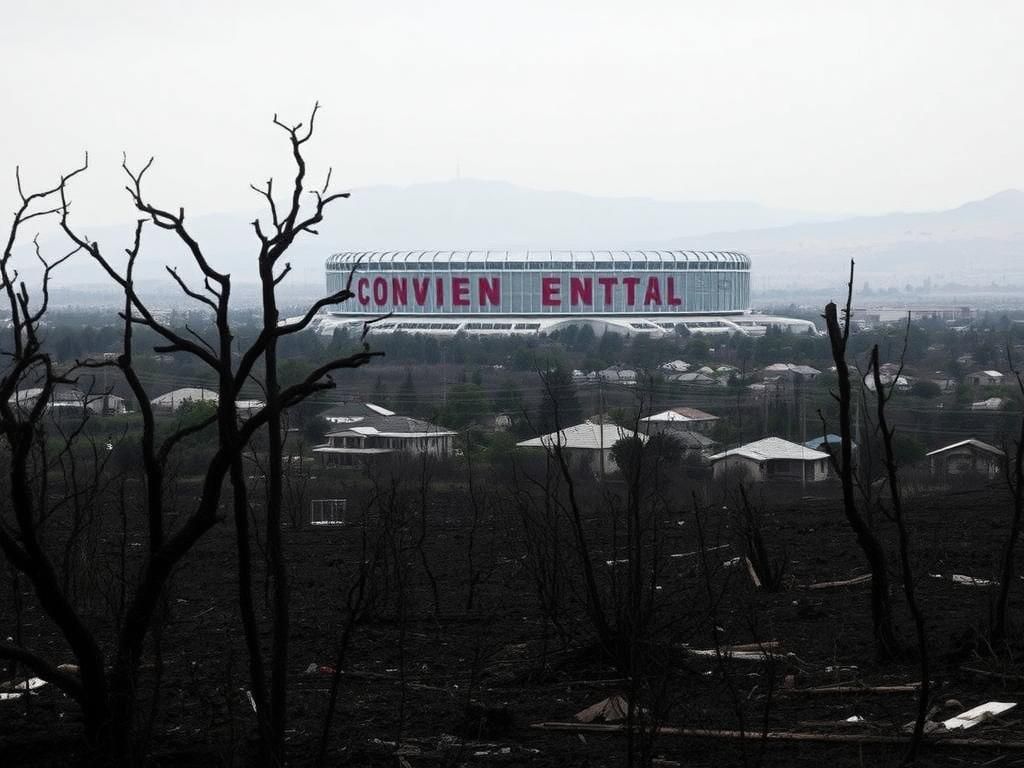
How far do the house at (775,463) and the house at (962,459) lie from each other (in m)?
2.37

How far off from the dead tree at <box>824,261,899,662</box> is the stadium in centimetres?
6672

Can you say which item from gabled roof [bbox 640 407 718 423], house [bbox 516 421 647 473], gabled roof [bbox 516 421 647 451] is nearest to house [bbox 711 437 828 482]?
house [bbox 516 421 647 473]

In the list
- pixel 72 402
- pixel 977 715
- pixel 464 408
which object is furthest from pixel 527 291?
pixel 977 715

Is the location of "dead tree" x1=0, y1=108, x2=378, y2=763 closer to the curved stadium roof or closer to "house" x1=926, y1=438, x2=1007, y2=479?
"house" x1=926, y1=438, x2=1007, y2=479

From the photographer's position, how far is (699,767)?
6.39m

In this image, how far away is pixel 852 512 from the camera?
304 inches

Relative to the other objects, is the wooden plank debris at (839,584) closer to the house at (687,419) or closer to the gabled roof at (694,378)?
the house at (687,419)

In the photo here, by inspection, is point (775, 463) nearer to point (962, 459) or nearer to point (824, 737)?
point (962, 459)

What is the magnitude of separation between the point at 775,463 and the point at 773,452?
706 millimetres

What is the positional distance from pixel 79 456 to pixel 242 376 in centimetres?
2519

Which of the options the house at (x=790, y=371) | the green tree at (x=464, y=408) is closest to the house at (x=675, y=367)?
the house at (x=790, y=371)

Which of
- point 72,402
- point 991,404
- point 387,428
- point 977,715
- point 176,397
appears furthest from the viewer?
point 176,397

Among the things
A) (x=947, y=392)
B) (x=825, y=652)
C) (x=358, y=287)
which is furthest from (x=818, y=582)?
(x=358, y=287)

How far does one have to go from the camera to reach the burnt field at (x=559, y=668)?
21.7ft
